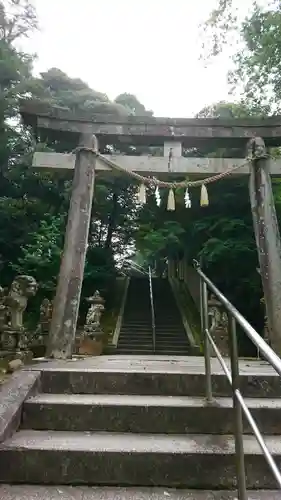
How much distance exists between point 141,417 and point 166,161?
204 inches

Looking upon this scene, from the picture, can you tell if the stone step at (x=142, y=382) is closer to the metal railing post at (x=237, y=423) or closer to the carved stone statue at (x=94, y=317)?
the metal railing post at (x=237, y=423)

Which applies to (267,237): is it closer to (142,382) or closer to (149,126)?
(149,126)

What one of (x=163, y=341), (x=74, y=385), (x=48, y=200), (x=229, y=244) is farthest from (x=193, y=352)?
(x=74, y=385)

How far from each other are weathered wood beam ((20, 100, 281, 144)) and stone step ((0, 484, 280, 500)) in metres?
5.83

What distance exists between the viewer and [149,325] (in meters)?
13.4

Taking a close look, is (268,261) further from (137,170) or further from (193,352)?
(193,352)

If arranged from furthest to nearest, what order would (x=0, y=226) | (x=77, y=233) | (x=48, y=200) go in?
(x=48, y=200), (x=0, y=226), (x=77, y=233)

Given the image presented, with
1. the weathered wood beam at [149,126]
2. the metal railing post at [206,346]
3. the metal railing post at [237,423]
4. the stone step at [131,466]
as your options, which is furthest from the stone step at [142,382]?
the weathered wood beam at [149,126]

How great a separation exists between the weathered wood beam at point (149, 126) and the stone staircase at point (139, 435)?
4995 millimetres

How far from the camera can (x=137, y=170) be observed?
6809mm

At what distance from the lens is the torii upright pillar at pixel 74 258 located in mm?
5367

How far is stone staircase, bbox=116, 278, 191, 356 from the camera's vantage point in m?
11.5

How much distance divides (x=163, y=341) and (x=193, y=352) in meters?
1.30

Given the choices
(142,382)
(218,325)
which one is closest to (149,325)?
(218,325)
